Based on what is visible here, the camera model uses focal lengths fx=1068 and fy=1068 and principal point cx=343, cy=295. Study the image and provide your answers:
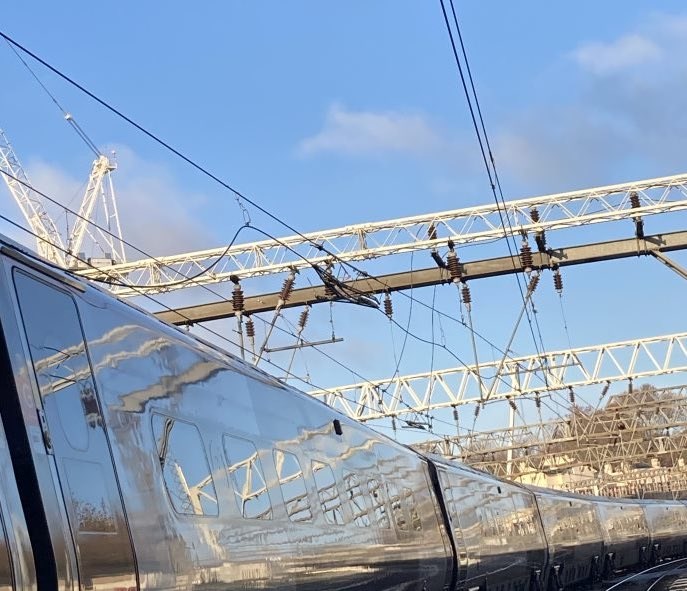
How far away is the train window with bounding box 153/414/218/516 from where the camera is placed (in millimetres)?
8070

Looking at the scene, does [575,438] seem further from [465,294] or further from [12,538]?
[12,538]

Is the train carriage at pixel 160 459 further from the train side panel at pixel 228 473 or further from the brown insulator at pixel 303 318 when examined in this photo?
the brown insulator at pixel 303 318

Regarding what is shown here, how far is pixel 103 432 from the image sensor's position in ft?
23.4

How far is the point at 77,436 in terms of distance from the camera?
6.70 meters

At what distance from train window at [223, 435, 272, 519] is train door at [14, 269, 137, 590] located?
256 centimetres

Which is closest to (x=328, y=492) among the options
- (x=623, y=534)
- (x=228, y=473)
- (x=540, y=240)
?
(x=228, y=473)

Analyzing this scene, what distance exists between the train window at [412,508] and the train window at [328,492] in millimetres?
3828

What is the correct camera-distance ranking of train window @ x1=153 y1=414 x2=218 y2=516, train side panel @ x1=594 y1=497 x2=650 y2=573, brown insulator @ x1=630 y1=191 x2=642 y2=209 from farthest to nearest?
train side panel @ x1=594 y1=497 x2=650 y2=573
brown insulator @ x1=630 y1=191 x2=642 y2=209
train window @ x1=153 y1=414 x2=218 y2=516

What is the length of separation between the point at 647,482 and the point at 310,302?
68554mm

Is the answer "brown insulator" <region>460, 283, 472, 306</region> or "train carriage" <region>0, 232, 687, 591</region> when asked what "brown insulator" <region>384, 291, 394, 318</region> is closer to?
"brown insulator" <region>460, 283, 472, 306</region>

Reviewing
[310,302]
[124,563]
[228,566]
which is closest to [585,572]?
[310,302]

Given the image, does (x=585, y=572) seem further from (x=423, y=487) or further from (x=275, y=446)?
(x=275, y=446)

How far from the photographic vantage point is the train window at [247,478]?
31.3 ft

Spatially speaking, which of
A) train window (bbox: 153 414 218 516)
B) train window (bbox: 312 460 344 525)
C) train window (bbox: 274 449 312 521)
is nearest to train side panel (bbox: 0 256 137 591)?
train window (bbox: 153 414 218 516)
